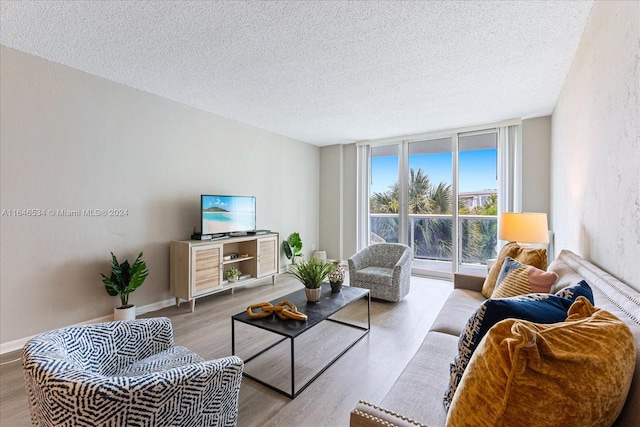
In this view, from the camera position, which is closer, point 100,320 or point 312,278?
point 312,278

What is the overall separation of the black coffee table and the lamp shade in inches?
63.0

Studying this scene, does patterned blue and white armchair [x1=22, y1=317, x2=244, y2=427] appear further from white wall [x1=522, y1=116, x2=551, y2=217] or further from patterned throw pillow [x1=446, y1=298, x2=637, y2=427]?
white wall [x1=522, y1=116, x2=551, y2=217]

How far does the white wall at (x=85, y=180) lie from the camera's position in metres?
2.47

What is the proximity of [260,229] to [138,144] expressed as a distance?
2116mm

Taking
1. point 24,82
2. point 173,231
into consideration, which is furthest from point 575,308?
point 24,82

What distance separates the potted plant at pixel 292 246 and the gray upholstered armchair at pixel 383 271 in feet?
5.06

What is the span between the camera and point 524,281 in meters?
1.81

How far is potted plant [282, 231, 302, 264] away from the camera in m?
5.20

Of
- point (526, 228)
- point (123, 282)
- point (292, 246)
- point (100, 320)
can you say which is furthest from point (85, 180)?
point (526, 228)

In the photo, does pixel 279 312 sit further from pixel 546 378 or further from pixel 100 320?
pixel 100 320

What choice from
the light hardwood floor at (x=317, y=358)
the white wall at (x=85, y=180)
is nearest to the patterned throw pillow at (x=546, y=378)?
the light hardwood floor at (x=317, y=358)

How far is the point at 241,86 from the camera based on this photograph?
313 centimetres

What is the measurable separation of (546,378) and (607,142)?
63.0 inches

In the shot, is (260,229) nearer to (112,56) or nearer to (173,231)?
(173,231)
